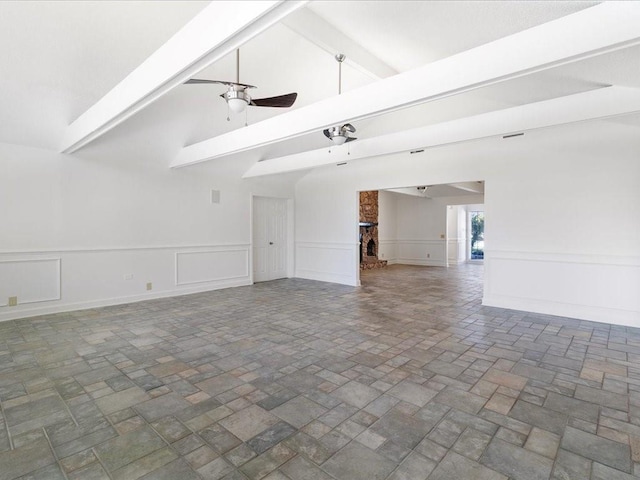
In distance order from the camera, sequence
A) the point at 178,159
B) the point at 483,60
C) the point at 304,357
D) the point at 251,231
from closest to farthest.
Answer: the point at 483,60
the point at 304,357
the point at 178,159
the point at 251,231

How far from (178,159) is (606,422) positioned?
242 inches

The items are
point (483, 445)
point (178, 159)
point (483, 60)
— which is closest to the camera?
point (483, 445)

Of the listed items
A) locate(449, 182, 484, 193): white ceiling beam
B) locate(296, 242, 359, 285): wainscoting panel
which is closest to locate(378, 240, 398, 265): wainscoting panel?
locate(449, 182, 484, 193): white ceiling beam

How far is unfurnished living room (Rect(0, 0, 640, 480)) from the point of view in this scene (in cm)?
199

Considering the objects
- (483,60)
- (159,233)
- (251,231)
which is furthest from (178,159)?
(483,60)

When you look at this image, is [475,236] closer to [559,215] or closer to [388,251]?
[388,251]

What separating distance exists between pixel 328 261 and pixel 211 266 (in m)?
2.59

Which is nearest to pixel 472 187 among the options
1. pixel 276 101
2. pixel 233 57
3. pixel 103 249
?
pixel 233 57

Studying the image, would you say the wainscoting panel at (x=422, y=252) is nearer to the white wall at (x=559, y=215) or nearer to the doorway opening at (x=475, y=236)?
the doorway opening at (x=475, y=236)

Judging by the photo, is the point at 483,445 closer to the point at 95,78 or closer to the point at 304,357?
the point at 304,357

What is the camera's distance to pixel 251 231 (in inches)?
295

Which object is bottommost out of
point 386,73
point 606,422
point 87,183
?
point 606,422

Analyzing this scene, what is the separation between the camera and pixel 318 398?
2.50 metres

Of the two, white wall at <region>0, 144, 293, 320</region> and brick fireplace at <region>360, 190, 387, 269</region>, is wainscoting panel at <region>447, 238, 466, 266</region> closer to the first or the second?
brick fireplace at <region>360, 190, 387, 269</region>
